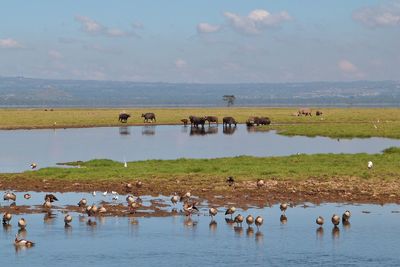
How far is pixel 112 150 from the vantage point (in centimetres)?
4938

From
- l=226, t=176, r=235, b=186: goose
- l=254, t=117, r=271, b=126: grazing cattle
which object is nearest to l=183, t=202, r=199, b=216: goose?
l=226, t=176, r=235, b=186: goose

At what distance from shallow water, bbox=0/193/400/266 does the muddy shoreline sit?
4.61ft

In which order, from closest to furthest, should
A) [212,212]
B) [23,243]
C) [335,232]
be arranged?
[23,243] → [335,232] → [212,212]

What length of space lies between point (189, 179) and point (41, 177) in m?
6.11

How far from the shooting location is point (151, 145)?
53.3 m

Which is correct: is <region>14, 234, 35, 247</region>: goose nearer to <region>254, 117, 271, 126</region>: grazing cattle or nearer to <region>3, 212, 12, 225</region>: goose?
<region>3, 212, 12, 225</region>: goose

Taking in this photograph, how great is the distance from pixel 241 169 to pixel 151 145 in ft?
62.2

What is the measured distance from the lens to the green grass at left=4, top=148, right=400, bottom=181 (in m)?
32.5

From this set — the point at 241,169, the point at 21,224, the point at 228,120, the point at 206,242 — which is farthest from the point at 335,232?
the point at 228,120

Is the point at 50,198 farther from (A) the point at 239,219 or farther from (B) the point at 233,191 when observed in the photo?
(A) the point at 239,219

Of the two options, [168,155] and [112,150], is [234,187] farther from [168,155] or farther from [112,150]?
[112,150]

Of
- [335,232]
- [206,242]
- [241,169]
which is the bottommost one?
[206,242]

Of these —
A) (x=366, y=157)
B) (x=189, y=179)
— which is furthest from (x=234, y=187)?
(x=366, y=157)

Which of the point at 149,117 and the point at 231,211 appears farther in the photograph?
the point at 149,117
